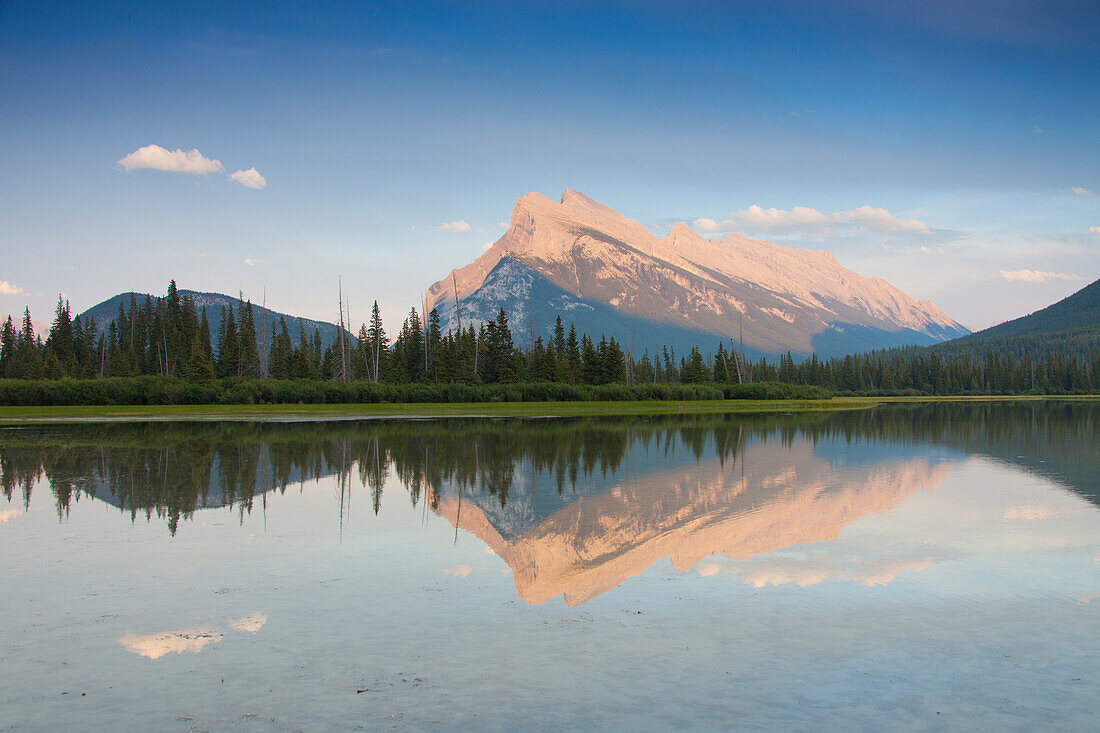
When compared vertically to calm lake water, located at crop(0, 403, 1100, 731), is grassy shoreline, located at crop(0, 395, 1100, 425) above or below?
above

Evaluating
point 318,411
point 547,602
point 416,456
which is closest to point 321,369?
point 318,411

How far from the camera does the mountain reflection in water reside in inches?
525

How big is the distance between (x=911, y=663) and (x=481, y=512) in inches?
403

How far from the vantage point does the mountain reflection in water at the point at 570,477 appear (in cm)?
1334

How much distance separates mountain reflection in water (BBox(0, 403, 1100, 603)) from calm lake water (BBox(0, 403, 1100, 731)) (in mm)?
131

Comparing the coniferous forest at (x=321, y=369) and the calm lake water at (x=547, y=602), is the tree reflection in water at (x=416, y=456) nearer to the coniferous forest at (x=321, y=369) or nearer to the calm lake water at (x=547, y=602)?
the calm lake water at (x=547, y=602)

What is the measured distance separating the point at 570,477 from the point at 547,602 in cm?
1248

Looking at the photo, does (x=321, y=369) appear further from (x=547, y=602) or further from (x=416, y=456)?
(x=547, y=602)

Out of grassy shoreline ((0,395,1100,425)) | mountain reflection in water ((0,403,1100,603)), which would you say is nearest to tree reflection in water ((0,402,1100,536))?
mountain reflection in water ((0,403,1100,603))

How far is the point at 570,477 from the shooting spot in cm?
2247

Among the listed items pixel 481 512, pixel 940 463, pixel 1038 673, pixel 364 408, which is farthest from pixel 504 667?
pixel 364 408

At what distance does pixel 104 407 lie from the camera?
61.6m

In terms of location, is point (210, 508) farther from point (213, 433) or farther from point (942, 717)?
point (213, 433)

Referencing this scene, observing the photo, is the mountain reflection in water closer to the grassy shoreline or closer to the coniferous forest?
the grassy shoreline
